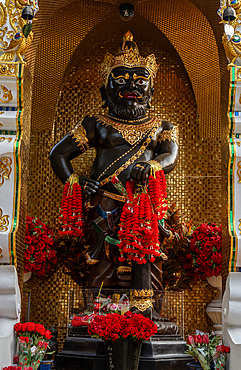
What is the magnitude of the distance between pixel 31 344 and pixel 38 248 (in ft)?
5.79

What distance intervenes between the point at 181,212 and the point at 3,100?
116 inches

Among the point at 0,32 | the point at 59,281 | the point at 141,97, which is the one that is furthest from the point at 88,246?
the point at 0,32

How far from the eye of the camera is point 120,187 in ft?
20.0

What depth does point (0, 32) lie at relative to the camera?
5.31 metres

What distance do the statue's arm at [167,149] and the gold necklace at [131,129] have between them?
0.52ft

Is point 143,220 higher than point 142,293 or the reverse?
higher

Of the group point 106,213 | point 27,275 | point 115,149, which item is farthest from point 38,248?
point 115,149

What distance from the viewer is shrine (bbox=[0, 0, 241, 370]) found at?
5.02 m

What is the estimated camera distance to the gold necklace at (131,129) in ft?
20.6

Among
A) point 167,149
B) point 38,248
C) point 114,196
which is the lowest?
point 38,248

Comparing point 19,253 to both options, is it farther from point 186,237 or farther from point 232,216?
point 186,237

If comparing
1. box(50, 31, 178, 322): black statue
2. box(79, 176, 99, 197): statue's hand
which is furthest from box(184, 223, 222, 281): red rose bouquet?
box(79, 176, 99, 197): statue's hand

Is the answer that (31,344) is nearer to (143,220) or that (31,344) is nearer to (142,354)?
(142,354)

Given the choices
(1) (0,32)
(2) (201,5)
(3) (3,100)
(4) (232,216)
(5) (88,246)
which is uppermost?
(2) (201,5)
